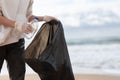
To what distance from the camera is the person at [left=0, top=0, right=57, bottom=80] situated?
2.29 metres

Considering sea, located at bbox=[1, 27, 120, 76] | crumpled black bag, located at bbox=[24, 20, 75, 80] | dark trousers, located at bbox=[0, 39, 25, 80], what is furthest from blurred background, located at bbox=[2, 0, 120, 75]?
crumpled black bag, located at bbox=[24, 20, 75, 80]

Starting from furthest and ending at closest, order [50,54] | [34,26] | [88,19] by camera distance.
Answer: [88,19] < [34,26] < [50,54]

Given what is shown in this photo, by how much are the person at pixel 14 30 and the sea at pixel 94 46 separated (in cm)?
450

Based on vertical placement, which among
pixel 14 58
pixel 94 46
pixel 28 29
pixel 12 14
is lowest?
pixel 14 58

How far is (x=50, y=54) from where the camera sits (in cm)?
221

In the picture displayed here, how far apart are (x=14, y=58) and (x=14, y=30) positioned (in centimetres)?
20

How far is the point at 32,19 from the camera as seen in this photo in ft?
8.22

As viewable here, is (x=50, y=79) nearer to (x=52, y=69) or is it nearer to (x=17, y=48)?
(x=52, y=69)

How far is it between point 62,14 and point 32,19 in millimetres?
10504

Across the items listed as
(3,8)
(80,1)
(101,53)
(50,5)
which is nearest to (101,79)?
(3,8)

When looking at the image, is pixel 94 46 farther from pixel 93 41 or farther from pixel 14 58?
pixel 14 58

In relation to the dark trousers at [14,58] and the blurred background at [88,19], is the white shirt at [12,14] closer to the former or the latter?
the dark trousers at [14,58]

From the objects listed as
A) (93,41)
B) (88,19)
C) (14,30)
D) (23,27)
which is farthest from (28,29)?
(88,19)

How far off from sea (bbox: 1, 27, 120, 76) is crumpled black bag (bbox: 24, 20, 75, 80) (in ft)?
15.1
